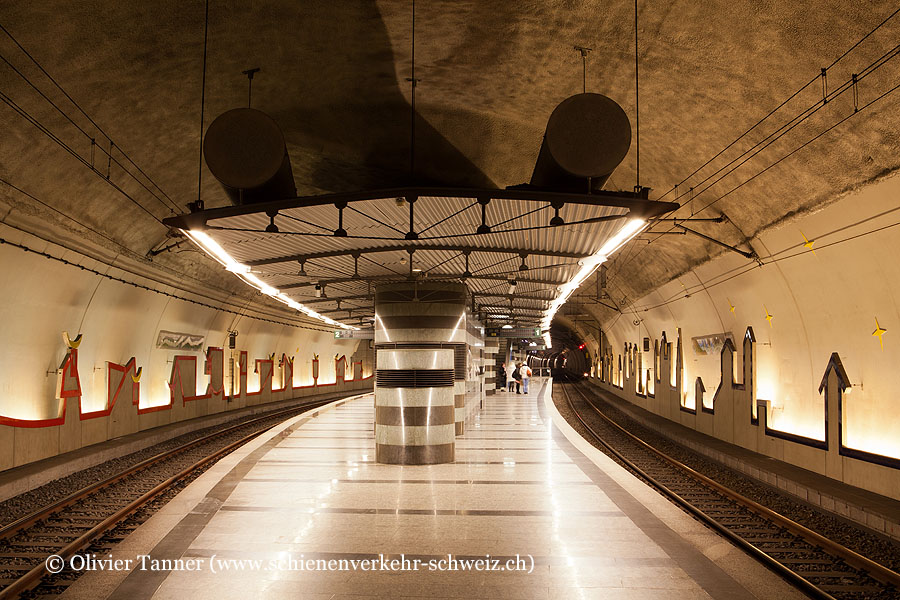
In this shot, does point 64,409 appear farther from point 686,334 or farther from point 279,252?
point 686,334

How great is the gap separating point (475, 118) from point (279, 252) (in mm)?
4939

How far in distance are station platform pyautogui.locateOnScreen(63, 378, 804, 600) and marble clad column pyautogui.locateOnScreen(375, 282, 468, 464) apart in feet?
1.33

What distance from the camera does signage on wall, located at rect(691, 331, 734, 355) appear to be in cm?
1593

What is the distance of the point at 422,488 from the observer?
9398 mm

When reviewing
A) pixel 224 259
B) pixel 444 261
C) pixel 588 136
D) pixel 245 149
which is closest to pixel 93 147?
pixel 224 259

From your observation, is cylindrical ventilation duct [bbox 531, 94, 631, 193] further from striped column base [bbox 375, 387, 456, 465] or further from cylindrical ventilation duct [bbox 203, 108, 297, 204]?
striped column base [bbox 375, 387, 456, 465]

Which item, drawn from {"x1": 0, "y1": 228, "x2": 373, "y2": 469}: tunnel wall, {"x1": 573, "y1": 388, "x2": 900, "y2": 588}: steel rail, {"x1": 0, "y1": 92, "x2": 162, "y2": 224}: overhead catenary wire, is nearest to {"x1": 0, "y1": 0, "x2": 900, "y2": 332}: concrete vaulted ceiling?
{"x1": 0, "y1": 92, "x2": 162, "y2": 224}: overhead catenary wire

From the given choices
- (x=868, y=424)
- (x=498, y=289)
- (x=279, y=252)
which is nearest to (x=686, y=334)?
(x=498, y=289)

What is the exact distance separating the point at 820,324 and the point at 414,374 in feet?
22.4

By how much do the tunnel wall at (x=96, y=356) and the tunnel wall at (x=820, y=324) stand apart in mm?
12258

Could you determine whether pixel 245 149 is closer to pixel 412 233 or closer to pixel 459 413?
pixel 412 233

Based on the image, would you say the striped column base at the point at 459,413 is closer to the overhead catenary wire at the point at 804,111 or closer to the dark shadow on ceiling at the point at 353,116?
the dark shadow on ceiling at the point at 353,116

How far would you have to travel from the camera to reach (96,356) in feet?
47.6

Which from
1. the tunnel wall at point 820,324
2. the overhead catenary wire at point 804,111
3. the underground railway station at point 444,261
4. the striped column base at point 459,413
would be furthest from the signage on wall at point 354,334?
the overhead catenary wire at point 804,111
